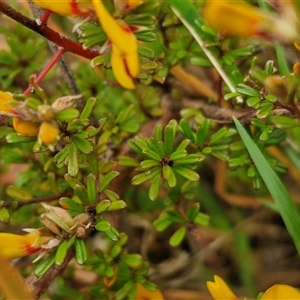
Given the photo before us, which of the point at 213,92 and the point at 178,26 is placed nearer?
the point at 178,26

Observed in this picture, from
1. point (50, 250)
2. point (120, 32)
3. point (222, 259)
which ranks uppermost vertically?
point (120, 32)

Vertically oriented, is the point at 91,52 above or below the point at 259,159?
above

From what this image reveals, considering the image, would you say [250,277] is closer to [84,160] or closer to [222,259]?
[222,259]

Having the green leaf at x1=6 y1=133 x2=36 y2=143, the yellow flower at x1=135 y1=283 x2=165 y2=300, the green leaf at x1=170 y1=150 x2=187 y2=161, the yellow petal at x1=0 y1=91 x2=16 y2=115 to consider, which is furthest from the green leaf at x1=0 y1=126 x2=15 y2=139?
the yellow flower at x1=135 y1=283 x2=165 y2=300

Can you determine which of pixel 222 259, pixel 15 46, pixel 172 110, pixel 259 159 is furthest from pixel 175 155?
pixel 222 259

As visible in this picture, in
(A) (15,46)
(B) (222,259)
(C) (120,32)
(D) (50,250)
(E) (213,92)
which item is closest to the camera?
(C) (120,32)

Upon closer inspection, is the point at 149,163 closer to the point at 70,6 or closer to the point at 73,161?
the point at 73,161

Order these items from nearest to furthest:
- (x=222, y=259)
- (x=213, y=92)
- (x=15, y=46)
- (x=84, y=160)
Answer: (x=84, y=160) → (x=15, y=46) → (x=213, y=92) → (x=222, y=259)
